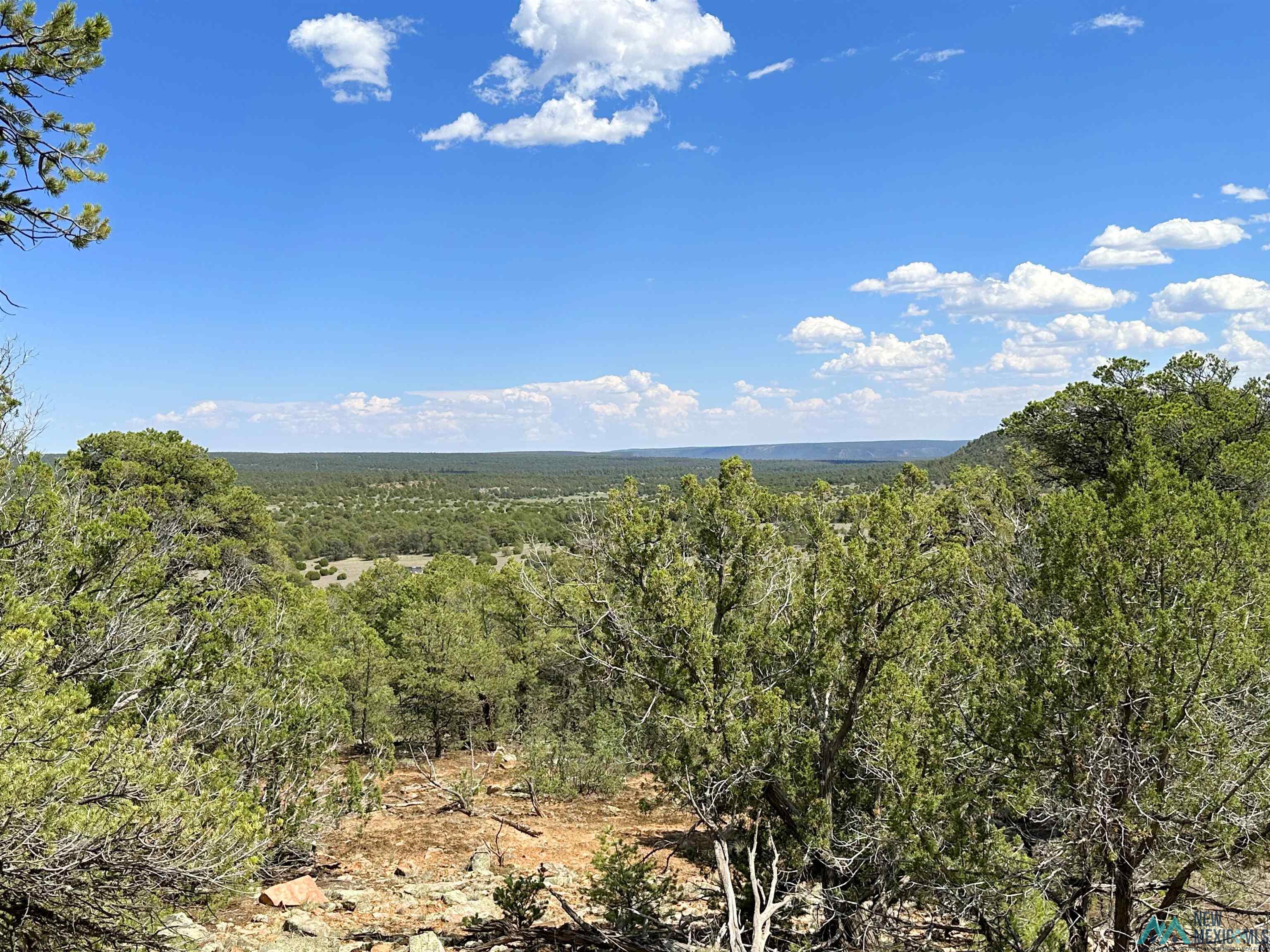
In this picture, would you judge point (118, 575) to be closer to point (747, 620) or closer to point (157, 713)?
point (157, 713)

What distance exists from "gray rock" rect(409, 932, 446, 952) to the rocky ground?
0.02m

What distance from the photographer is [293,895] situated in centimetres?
1111

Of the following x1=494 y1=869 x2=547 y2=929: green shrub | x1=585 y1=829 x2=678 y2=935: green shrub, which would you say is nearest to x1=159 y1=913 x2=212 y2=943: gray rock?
x1=494 y1=869 x2=547 y2=929: green shrub

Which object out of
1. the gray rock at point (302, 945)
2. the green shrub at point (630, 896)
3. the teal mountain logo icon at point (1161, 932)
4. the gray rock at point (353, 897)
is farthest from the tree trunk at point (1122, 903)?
the gray rock at point (353, 897)

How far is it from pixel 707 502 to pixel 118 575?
7.57 metres

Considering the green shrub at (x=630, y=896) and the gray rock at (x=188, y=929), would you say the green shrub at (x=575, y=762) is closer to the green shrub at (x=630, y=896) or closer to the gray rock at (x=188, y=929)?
the green shrub at (x=630, y=896)

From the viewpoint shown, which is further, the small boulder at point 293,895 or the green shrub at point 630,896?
the small boulder at point 293,895

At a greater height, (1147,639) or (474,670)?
(1147,639)

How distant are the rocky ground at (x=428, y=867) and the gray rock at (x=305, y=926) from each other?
17 millimetres

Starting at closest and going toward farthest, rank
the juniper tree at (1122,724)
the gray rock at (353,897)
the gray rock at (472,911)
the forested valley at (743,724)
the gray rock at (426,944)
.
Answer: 1. the forested valley at (743,724)
2. the juniper tree at (1122,724)
3. the gray rock at (426,944)
4. the gray rock at (472,911)
5. the gray rock at (353,897)

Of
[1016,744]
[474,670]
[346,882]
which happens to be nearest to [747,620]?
[1016,744]

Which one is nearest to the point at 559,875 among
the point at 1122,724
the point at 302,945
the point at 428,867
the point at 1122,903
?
the point at 428,867

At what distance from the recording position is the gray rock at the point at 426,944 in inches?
339

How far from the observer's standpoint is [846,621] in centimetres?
816
